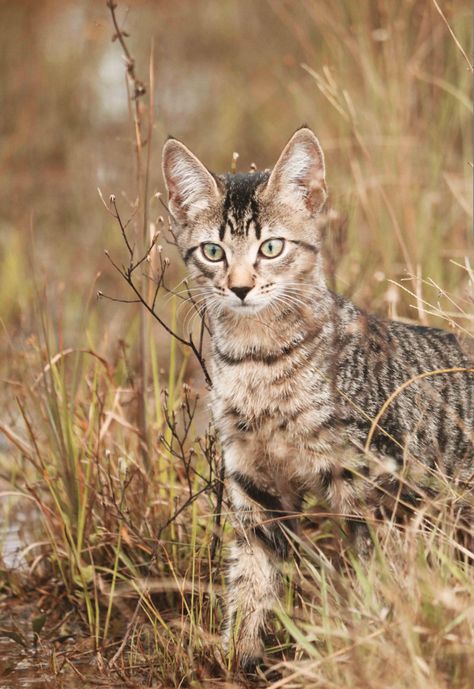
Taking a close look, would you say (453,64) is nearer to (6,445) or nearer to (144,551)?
(6,445)

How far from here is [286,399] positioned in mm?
3559

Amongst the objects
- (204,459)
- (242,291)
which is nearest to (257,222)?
(242,291)

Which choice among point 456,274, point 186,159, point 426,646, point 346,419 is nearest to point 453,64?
point 456,274

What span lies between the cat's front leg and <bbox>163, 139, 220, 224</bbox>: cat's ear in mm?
926

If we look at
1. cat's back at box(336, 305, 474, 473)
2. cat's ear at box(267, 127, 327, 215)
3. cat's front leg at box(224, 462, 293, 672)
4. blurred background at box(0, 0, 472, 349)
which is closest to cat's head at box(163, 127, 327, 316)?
cat's ear at box(267, 127, 327, 215)

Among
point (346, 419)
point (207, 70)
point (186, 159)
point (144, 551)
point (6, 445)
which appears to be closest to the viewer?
point (346, 419)

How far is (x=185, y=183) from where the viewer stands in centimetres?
386

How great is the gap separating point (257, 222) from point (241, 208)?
0.08m

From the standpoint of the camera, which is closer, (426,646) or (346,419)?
(426,646)

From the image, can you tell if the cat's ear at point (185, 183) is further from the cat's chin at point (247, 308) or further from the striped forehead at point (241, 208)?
the cat's chin at point (247, 308)

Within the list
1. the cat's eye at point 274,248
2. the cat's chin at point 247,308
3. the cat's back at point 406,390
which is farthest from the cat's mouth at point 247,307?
the cat's back at point 406,390

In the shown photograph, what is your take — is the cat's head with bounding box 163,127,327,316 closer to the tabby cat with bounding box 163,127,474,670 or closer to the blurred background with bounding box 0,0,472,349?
the tabby cat with bounding box 163,127,474,670

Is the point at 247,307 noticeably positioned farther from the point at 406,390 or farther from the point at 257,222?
the point at 406,390

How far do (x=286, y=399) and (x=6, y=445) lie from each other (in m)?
2.42
